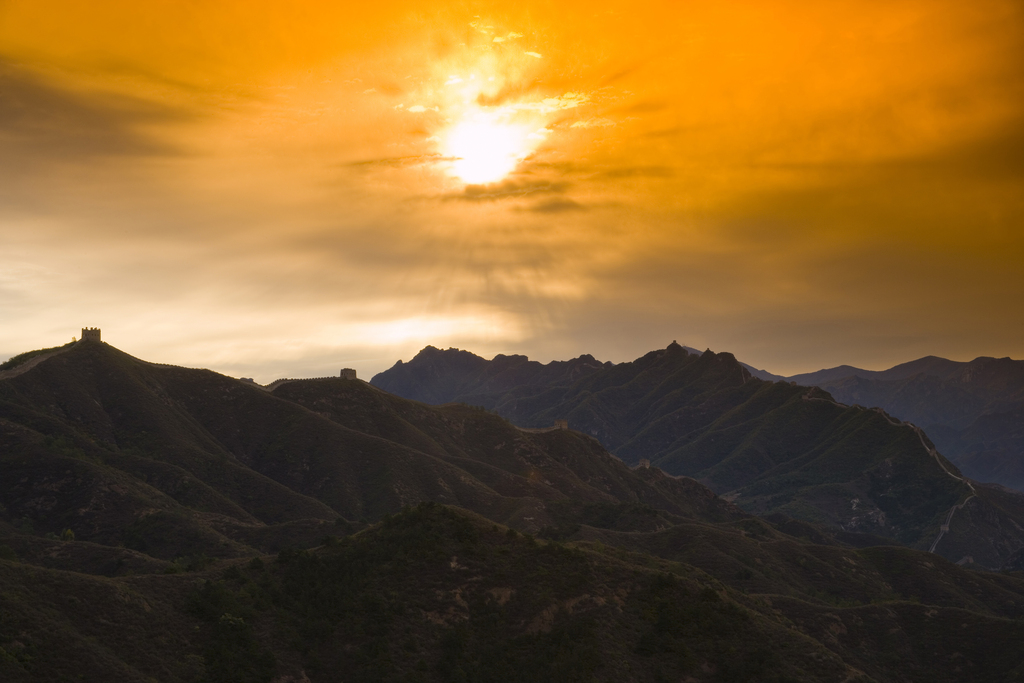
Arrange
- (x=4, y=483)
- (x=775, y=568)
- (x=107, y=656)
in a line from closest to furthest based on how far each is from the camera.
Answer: (x=107, y=656), (x=4, y=483), (x=775, y=568)

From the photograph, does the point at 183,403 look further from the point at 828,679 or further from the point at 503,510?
the point at 828,679

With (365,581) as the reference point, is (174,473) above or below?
above

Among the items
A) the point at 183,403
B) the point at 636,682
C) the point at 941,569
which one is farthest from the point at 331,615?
the point at 941,569

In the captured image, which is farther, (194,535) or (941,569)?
(941,569)

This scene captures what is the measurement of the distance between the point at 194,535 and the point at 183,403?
77.9 meters

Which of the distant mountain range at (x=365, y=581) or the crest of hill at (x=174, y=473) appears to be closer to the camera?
the distant mountain range at (x=365, y=581)

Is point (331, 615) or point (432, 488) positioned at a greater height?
point (432, 488)

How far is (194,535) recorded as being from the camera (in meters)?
127

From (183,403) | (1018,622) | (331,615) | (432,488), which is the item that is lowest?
(1018,622)

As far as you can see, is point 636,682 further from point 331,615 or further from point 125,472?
point 125,472

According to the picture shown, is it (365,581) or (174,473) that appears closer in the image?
(365,581)

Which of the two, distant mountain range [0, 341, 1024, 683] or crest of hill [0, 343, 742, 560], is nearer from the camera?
distant mountain range [0, 341, 1024, 683]

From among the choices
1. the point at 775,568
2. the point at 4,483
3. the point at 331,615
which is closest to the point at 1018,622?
the point at 775,568

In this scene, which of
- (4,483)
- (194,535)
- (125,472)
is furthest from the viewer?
(125,472)
